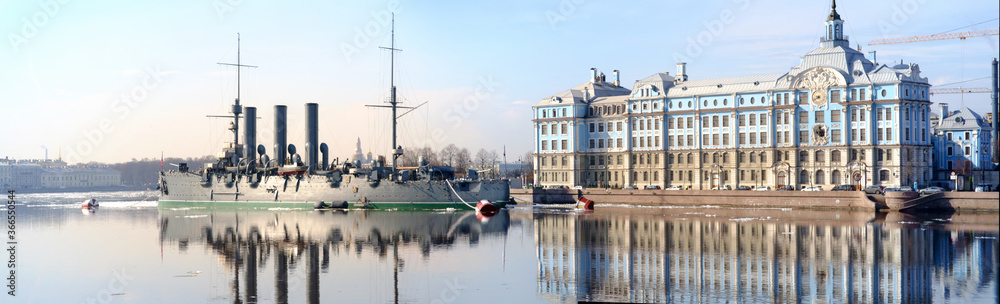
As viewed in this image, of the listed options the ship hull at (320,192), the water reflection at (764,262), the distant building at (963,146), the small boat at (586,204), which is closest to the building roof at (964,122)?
the distant building at (963,146)

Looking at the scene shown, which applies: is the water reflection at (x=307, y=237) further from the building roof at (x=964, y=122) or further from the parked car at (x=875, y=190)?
the building roof at (x=964, y=122)

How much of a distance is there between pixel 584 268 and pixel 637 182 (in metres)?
66.7

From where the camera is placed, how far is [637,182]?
325 ft

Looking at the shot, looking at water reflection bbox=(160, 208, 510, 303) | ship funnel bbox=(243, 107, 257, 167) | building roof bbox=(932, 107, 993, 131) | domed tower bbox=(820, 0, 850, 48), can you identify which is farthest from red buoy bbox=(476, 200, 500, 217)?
building roof bbox=(932, 107, 993, 131)

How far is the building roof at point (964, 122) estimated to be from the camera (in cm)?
9125

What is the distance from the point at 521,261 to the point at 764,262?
9.46m

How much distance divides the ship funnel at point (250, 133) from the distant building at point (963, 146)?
68987 millimetres

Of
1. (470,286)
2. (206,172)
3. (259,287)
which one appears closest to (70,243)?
(259,287)

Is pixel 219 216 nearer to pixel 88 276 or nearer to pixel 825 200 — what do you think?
pixel 88 276

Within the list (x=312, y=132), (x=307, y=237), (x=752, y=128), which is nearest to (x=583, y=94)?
(x=752, y=128)

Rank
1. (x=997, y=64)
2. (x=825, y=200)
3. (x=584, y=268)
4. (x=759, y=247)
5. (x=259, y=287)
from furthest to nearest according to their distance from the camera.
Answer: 1. (x=825, y=200)
2. (x=759, y=247)
3. (x=584, y=268)
4. (x=259, y=287)
5. (x=997, y=64)

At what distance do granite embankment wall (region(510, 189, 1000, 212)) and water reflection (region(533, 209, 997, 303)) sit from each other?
41.9 feet

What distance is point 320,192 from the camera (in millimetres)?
81500

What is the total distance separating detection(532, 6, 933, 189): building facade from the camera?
271ft
